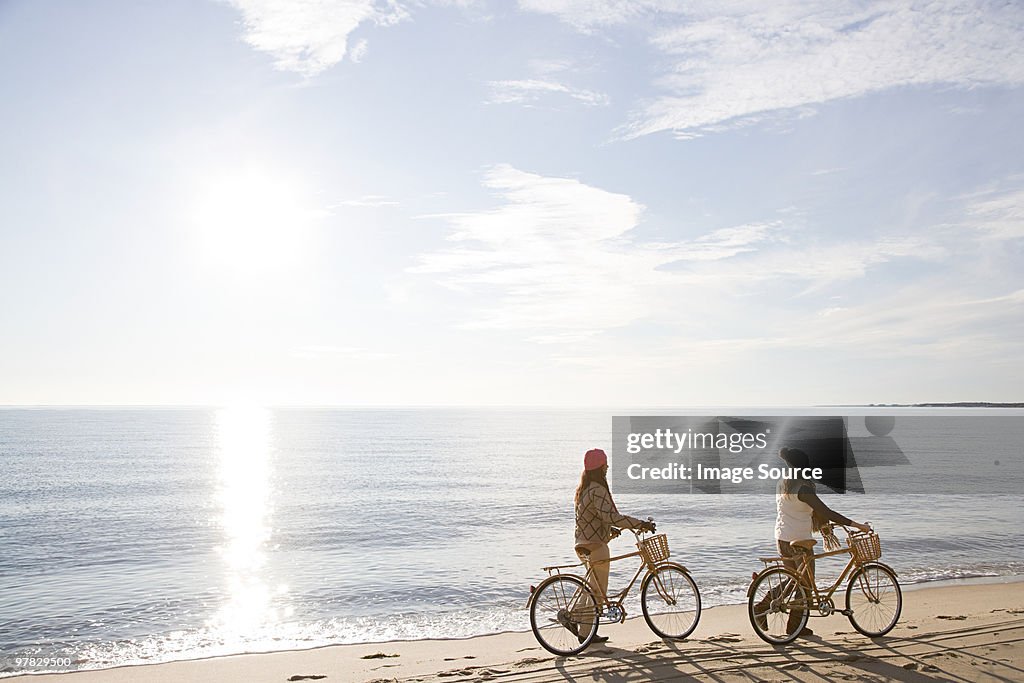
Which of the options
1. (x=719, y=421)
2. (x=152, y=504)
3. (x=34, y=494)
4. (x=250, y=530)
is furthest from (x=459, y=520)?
(x=719, y=421)

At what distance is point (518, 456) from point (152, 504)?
35.5 meters

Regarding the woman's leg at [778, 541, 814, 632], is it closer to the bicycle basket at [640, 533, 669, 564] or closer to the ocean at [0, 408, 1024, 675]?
the bicycle basket at [640, 533, 669, 564]

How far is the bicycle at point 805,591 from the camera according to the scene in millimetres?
8141

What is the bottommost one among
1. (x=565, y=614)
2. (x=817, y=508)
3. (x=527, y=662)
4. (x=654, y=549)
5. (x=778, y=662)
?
(x=527, y=662)

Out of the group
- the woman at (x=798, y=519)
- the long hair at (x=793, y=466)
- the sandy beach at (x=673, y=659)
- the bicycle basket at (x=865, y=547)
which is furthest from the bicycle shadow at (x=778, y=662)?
the long hair at (x=793, y=466)

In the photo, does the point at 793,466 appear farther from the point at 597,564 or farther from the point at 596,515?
the point at 597,564

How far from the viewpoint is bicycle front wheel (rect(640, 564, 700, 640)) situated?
829cm

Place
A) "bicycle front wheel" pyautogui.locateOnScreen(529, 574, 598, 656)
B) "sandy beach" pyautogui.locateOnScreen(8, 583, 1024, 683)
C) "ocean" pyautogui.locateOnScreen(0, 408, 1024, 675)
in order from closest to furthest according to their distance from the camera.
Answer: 1. "sandy beach" pyautogui.locateOnScreen(8, 583, 1024, 683)
2. "bicycle front wheel" pyautogui.locateOnScreen(529, 574, 598, 656)
3. "ocean" pyautogui.locateOnScreen(0, 408, 1024, 675)

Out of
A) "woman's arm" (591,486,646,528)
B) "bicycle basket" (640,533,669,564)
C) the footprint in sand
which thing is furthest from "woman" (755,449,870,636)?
the footprint in sand

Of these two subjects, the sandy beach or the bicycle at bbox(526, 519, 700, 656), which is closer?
the sandy beach

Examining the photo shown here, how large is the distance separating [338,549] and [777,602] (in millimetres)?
15244

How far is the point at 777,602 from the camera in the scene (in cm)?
816

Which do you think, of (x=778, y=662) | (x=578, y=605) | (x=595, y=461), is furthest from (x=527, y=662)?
(x=778, y=662)

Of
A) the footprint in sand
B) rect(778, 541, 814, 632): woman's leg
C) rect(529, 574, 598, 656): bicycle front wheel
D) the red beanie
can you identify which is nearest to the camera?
the footprint in sand
